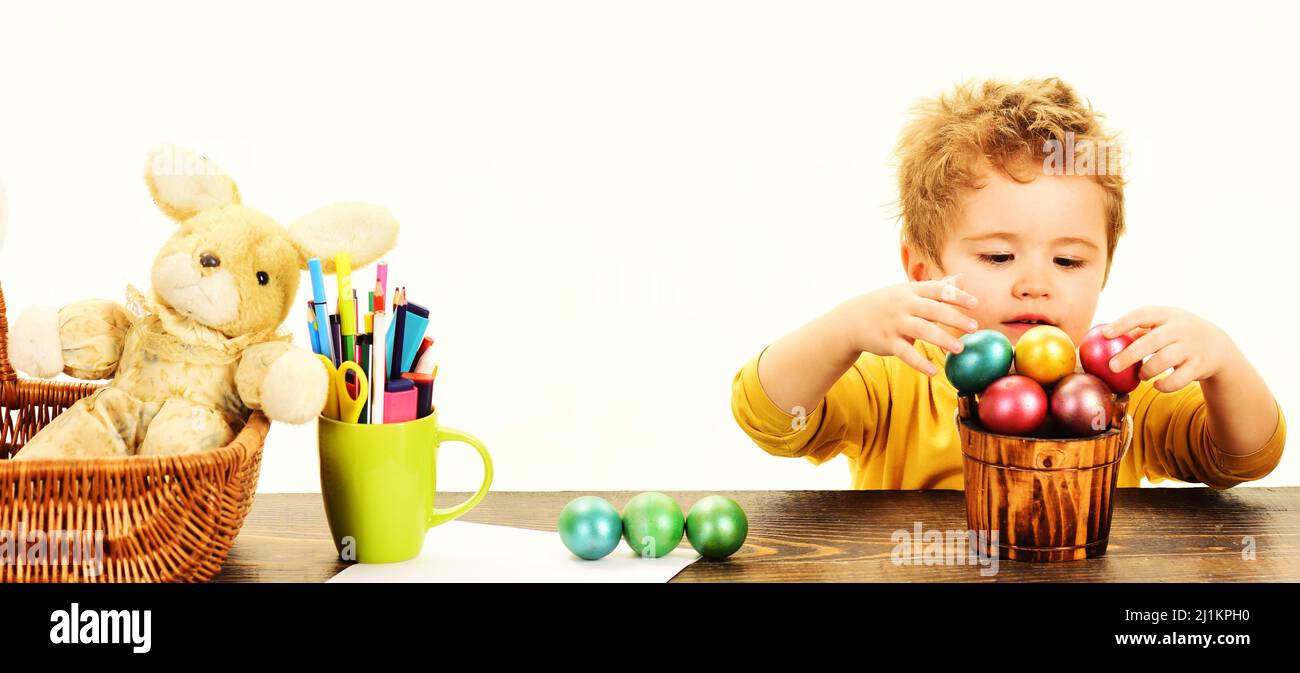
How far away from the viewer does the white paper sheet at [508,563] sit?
2.68ft

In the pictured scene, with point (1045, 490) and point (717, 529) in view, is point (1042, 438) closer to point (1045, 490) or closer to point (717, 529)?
point (1045, 490)

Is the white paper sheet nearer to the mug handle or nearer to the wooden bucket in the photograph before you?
the mug handle

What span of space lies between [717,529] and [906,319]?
0.24m

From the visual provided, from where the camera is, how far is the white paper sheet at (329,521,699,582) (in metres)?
0.82

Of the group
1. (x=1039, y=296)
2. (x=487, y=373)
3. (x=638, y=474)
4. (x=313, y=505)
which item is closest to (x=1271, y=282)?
(x=1039, y=296)

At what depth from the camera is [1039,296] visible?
1155mm

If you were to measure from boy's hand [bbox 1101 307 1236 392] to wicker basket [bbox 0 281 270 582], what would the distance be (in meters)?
0.68

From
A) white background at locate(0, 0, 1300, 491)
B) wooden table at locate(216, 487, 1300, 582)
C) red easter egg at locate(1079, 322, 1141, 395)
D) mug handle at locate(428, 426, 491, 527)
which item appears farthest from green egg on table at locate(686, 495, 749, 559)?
white background at locate(0, 0, 1300, 491)

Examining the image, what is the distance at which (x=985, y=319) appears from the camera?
118 centimetres

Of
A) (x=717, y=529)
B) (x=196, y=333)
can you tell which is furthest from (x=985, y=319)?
(x=196, y=333)

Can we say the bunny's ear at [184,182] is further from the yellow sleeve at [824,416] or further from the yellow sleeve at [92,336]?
the yellow sleeve at [824,416]

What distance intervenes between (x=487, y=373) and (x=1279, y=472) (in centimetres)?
148

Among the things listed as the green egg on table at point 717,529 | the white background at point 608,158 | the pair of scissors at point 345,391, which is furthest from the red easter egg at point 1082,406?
the white background at point 608,158
